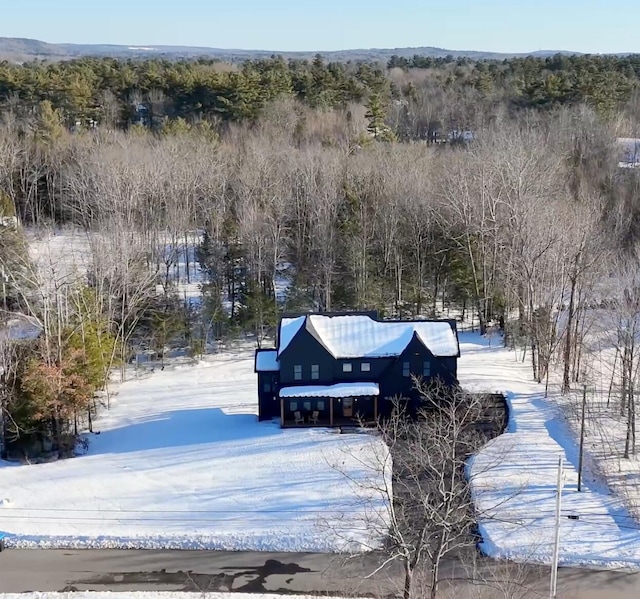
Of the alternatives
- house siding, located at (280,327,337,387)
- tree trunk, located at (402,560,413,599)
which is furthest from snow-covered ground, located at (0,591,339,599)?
house siding, located at (280,327,337,387)

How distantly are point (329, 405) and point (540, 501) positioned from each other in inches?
331

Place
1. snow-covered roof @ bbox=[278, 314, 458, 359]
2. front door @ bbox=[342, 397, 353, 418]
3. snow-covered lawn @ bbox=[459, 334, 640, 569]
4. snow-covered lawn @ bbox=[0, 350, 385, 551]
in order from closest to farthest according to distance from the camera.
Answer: snow-covered lawn @ bbox=[459, 334, 640, 569] → snow-covered lawn @ bbox=[0, 350, 385, 551] → front door @ bbox=[342, 397, 353, 418] → snow-covered roof @ bbox=[278, 314, 458, 359]

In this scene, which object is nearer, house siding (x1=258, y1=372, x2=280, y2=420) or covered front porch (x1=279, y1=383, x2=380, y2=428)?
covered front porch (x1=279, y1=383, x2=380, y2=428)

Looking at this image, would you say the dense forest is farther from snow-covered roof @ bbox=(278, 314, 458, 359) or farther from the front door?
the front door

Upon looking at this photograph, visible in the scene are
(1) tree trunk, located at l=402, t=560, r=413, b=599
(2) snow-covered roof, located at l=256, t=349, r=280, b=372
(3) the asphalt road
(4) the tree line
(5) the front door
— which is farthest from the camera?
(4) the tree line

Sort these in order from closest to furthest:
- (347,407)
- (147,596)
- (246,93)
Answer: (147,596), (347,407), (246,93)

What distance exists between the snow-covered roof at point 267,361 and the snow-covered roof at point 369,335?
881 mm

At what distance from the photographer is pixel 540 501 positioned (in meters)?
21.5

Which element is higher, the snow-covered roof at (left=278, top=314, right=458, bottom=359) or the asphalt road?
the snow-covered roof at (left=278, top=314, right=458, bottom=359)

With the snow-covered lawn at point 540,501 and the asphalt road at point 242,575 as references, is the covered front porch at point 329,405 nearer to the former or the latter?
the snow-covered lawn at point 540,501

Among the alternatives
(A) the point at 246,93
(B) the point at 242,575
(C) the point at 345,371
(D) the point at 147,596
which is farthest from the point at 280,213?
(D) the point at 147,596

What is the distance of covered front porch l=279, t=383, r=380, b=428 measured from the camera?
26.5 m

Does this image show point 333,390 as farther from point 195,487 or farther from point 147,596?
point 147,596

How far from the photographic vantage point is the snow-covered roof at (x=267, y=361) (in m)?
27.4
